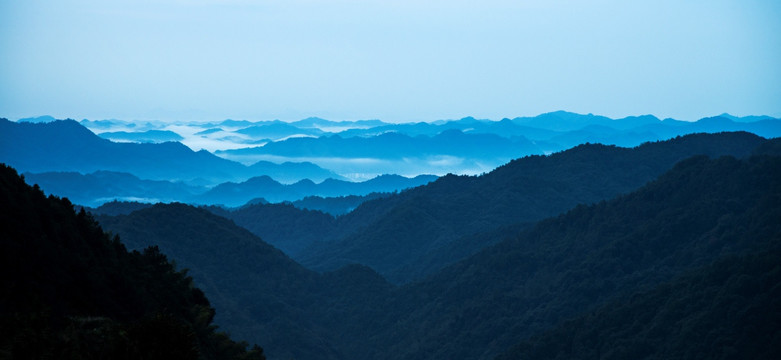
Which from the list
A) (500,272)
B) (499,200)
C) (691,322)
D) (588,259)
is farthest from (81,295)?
(499,200)

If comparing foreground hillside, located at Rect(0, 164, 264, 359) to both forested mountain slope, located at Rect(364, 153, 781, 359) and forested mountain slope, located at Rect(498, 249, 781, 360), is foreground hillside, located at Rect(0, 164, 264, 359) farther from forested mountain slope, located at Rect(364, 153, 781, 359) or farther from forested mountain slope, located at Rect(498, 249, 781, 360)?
forested mountain slope, located at Rect(364, 153, 781, 359)

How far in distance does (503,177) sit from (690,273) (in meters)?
90.2

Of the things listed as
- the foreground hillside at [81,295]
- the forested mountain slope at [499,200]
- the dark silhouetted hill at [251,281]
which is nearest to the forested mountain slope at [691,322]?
the dark silhouetted hill at [251,281]

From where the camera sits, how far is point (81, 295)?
117 feet

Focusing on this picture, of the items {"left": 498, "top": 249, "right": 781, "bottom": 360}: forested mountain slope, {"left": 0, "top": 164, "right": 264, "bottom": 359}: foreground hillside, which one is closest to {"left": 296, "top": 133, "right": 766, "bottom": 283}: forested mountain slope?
{"left": 498, "top": 249, "right": 781, "bottom": 360}: forested mountain slope

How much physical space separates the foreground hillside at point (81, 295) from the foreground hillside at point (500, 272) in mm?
35924

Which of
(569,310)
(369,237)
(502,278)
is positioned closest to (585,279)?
(569,310)

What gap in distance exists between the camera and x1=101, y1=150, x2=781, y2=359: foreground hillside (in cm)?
8094

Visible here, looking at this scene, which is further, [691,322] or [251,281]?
[251,281]

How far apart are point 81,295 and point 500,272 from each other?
67737mm

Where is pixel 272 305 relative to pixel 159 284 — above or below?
below

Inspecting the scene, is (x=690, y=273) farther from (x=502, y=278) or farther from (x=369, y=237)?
(x=369, y=237)

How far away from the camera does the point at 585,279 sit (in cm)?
8575

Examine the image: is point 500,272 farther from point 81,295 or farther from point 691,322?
point 81,295
